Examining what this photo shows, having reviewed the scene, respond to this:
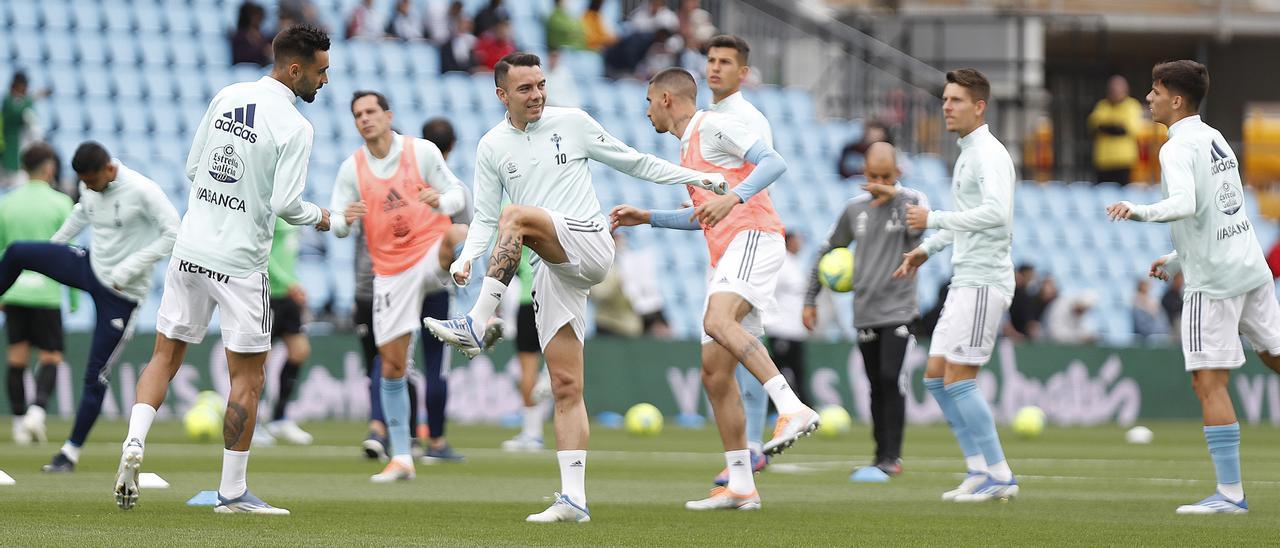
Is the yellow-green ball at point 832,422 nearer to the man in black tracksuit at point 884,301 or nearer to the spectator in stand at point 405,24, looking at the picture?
the man in black tracksuit at point 884,301

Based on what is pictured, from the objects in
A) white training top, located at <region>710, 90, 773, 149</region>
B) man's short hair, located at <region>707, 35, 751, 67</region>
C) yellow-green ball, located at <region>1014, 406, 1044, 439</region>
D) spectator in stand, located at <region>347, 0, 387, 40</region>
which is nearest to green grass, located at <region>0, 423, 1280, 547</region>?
white training top, located at <region>710, 90, 773, 149</region>

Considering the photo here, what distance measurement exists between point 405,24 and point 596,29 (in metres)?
3.11

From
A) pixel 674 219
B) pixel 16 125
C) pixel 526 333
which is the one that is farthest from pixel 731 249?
pixel 16 125

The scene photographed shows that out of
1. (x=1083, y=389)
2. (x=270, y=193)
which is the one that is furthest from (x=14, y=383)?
(x=1083, y=389)

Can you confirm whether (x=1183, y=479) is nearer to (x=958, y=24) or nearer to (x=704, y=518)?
(x=704, y=518)

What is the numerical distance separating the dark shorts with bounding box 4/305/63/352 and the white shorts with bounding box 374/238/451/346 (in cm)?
435

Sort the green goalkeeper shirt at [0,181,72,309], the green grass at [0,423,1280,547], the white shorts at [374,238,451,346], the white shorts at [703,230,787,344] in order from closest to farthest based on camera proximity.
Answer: the green grass at [0,423,1280,547] < the white shorts at [703,230,787,344] < the white shorts at [374,238,451,346] < the green goalkeeper shirt at [0,181,72,309]

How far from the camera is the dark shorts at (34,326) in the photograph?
14.8 metres

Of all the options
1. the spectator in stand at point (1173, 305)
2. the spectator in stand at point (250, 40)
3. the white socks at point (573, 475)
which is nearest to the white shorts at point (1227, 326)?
the white socks at point (573, 475)

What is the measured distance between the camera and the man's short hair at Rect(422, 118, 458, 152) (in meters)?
12.9

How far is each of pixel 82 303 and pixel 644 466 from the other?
9.36 metres

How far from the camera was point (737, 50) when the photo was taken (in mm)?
10266

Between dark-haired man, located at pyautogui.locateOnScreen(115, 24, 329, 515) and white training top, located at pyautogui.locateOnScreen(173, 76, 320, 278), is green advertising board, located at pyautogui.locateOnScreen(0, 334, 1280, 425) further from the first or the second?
white training top, located at pyautogui.locateOnScreen(173, 76, 320, 278)

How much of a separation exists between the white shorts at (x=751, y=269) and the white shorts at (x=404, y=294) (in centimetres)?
278
